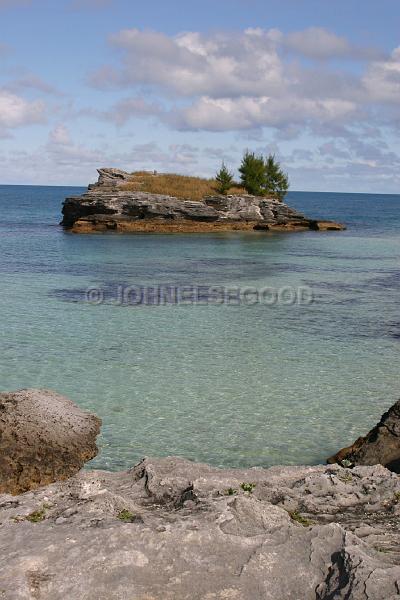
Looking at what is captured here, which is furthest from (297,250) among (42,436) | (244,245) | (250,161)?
(42,436)

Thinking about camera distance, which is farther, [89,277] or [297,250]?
[297,250]

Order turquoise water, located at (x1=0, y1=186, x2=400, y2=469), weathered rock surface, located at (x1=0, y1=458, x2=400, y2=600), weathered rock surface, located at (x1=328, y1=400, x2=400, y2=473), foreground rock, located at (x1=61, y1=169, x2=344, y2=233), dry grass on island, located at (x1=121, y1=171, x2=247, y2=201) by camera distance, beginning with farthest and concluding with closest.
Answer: dry grass on island, located at (x1=121, y1=171, x2=247, y2=201) < foreground rock, located at (x1=61, y1=169, x2=344, y2=233) < turquoise water, located at (x1=0, y1=186, x2=400, y2=469) < weathered rock surface, located at (x1=328, y1=400, x2=400, y2=473) < weathered rock surface, located at (x1=0, y1=458, x2=400, y2=600)

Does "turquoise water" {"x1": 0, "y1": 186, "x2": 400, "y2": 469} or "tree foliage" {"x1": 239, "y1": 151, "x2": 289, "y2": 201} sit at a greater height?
"tree foliage" {"x1": 239, "y1": 151, "x2": 289, "y2": 201}

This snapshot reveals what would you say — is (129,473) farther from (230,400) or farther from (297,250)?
(297,250)

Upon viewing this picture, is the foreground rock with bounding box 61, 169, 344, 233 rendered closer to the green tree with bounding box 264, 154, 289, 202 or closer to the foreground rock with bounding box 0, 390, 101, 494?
the green tree with bounding box 264, 154, 289, 202

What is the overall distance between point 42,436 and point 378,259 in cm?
4341

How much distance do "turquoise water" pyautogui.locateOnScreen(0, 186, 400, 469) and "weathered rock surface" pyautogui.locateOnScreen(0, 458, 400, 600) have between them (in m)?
4.35

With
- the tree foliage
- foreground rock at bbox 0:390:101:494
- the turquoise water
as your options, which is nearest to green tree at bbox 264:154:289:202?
the tree foliage

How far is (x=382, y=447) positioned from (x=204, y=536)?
6007mm

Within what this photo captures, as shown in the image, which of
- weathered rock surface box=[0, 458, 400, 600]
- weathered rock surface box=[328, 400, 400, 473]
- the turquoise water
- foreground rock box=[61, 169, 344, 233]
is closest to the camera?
weathered rock surface box=[0, 458, 400, 600]

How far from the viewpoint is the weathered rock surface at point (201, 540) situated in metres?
6.27

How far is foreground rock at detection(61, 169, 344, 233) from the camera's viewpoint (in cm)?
6738

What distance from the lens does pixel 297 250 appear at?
55.1 metres

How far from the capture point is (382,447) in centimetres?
1197
